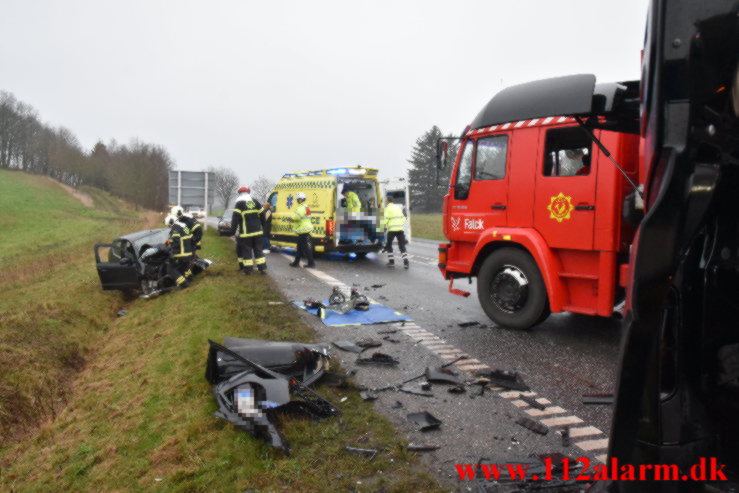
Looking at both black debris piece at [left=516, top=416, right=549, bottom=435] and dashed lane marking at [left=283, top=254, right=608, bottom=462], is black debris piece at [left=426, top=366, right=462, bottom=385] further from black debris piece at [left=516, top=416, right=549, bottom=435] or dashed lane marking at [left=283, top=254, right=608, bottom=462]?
black debris piece at [left=516, top=416, right=549, bottom=435]

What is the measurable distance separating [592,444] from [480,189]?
3.62 meters

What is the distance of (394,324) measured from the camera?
6371 millimetres

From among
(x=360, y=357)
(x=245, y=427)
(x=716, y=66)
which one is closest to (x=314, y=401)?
(x=245, y=427)

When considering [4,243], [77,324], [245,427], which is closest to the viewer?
[245,427]

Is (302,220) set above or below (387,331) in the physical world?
above

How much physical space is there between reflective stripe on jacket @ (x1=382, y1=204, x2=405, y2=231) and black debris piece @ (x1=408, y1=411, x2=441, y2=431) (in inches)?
332

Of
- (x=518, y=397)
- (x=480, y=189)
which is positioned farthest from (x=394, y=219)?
(x=518, y=397)

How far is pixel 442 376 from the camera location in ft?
14.5

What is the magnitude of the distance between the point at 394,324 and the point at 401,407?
257cm

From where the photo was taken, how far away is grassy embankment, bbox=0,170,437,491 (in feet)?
9.59

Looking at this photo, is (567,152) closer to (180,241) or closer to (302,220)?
(180,241)

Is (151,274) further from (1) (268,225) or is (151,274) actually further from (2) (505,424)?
(2) (505,424)

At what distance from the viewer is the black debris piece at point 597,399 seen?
12.7 feet

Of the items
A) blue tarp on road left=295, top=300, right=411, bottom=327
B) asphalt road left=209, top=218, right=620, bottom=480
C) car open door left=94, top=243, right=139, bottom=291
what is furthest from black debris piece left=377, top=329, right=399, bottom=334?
car open door left=94, top=243, right=139, bottom=291
